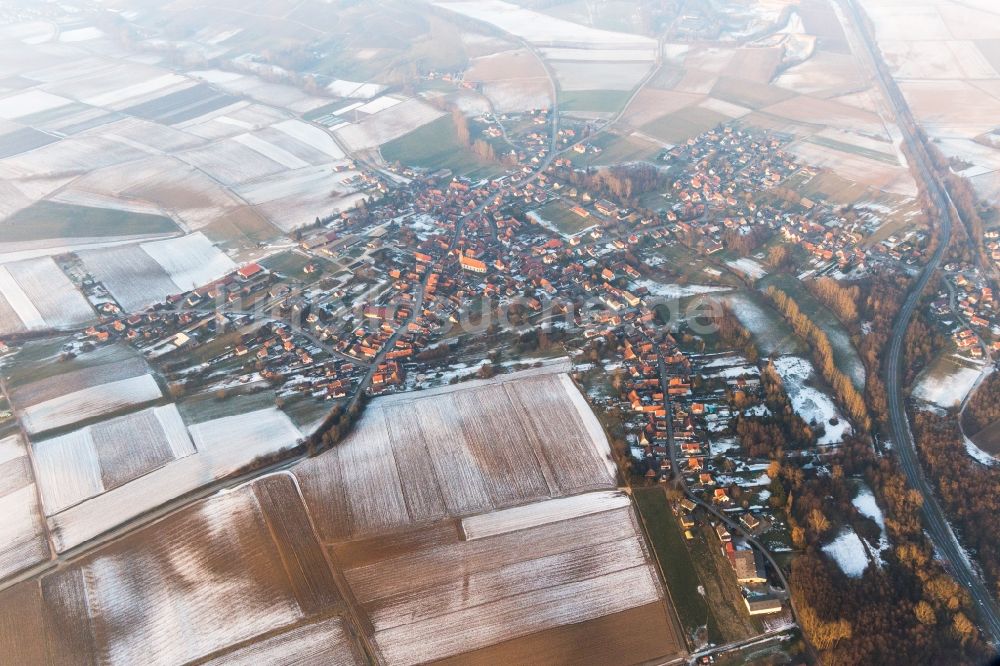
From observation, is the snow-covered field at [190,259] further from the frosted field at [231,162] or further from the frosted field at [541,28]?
the frosted field at [541,28]

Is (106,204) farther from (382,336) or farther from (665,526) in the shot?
(665,526)

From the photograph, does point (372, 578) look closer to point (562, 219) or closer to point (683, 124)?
point (562, 219)

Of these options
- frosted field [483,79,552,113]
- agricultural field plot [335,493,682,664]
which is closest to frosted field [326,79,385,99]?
frosted field [483,79,552,113]

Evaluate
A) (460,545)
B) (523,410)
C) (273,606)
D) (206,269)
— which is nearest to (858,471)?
(523,410)

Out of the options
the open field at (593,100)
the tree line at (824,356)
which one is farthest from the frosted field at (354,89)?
the tree line at (824,356)

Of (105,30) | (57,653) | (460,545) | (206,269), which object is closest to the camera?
(57,653)

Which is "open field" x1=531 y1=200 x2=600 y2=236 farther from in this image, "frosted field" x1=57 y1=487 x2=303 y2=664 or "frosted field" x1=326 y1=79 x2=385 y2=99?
"frosted field" x1=326 y1=79 x2=385 y2=99
